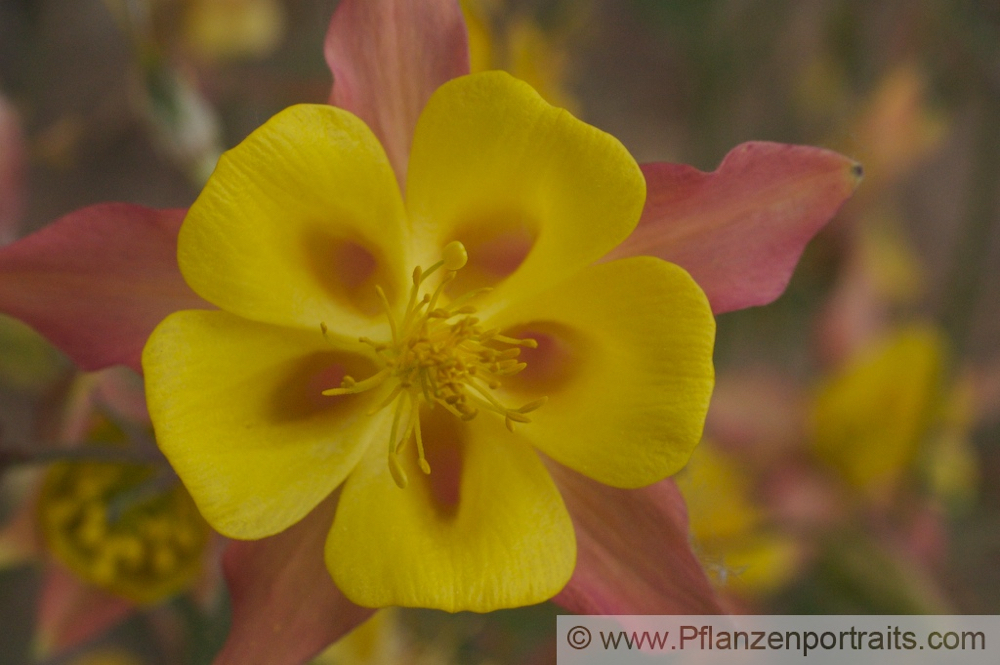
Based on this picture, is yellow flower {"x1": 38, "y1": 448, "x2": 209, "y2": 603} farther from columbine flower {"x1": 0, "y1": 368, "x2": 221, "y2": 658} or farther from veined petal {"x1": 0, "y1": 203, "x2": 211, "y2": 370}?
veined petal {"x1": 0, "y1": 203, "x2": 211, "y2": 370}

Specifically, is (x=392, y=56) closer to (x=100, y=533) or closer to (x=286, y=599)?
(x=286, y=599)

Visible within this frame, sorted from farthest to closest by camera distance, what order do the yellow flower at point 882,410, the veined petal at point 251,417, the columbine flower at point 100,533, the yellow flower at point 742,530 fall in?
the yellow flower at point 882,410
the yellow flower at point 742,530
the columbine flower at point 100,533
the veined petal at point 251,417

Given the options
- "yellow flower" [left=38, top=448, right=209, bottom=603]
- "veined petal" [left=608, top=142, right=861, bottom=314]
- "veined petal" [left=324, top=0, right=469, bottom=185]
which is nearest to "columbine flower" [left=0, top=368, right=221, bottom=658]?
"yellow flower" [left=38, top=448, right=209, bottom=603]

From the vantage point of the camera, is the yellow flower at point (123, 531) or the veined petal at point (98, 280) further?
the yellow flower at point (123, 531)

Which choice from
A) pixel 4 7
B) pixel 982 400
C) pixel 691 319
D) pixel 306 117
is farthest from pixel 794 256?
pixel 4 7

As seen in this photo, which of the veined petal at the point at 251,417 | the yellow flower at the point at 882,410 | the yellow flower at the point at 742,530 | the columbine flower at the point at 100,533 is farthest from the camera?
the yellow flower at the point at 882,410

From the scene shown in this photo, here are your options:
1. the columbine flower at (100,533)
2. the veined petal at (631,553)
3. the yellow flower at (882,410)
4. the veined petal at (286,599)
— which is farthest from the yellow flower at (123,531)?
the yellow flower at (882,410)

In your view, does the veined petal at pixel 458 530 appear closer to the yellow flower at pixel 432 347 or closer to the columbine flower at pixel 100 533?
the yellow flower at pixel 432 347
